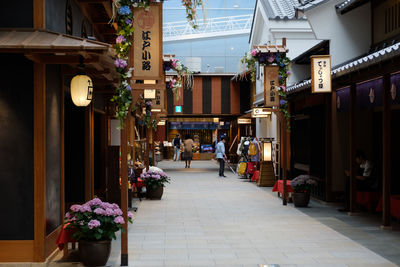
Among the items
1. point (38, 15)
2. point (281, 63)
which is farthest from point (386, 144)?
point (38, 15)

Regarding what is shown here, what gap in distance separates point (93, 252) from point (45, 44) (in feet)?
10.6

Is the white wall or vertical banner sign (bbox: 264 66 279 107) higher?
the white wall

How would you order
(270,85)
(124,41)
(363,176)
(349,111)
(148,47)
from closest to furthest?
(124,41)
(148,47)
(363,176)
(349,111)
(270,85)

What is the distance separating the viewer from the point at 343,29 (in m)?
15.4

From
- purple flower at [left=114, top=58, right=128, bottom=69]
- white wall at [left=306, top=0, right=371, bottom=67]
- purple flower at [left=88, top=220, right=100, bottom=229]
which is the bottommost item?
purple flower at [left=88, top=220, right=100, bottom=229]

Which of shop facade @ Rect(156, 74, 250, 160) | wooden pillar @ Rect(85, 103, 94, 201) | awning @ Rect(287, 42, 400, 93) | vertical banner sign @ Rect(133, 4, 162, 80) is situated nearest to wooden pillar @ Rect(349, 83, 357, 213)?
awning @ Rect(287, 42, 400, 93)

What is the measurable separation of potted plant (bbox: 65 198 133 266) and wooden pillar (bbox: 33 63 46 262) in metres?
0.49

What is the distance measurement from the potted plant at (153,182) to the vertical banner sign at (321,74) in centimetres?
618

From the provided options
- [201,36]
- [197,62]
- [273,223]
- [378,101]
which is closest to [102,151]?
[273,223]

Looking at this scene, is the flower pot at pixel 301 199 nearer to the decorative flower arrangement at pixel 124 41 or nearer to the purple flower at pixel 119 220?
the purple flower at pixel 119 220

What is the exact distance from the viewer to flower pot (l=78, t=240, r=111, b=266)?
7.83 meters

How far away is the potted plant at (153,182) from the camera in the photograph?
16.5 metres

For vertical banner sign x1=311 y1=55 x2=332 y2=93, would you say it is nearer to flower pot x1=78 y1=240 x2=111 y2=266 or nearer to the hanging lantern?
the hanging lantern

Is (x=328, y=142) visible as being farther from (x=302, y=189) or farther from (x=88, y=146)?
(x=88, y=146)
